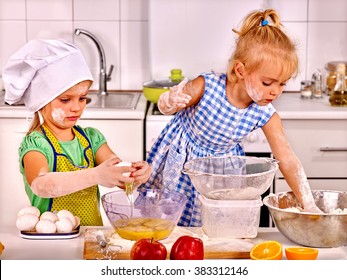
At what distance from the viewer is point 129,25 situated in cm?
357

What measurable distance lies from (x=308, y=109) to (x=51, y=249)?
1722 mm

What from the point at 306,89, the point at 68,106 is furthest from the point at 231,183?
the point at 306,89

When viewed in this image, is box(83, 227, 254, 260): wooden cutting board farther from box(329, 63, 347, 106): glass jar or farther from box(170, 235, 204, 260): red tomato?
box(329, 63, 347, 106): glass jar

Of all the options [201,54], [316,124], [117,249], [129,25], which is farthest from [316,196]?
[129,25]

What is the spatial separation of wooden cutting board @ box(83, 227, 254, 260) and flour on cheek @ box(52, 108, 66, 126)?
350 millimetres

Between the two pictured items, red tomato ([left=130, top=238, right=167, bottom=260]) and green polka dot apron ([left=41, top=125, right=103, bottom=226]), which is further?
green polka dot apron ([left=41, top=125, right=103, bottom=226])

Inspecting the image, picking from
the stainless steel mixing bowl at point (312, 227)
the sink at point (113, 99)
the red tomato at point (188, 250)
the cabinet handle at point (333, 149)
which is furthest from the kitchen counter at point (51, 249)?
the sink at point (113, 99)

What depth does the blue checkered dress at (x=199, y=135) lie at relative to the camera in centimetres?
215

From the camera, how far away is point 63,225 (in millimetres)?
1782

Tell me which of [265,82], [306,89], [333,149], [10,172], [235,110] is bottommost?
[10,172]

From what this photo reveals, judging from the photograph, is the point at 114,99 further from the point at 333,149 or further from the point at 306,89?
the point at 333,149

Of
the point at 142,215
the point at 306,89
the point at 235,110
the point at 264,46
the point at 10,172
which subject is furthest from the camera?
the point at 306,89

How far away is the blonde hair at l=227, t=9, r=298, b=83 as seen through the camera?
1934mm

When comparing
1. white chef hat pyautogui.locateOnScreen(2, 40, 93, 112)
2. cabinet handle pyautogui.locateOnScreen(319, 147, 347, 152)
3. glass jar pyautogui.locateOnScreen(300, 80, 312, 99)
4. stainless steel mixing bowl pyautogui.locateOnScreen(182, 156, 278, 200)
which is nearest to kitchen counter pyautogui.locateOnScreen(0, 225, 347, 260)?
stainless steel mixing bowl pyautogui.locateOnScreen(182, 156, 278, 200)
